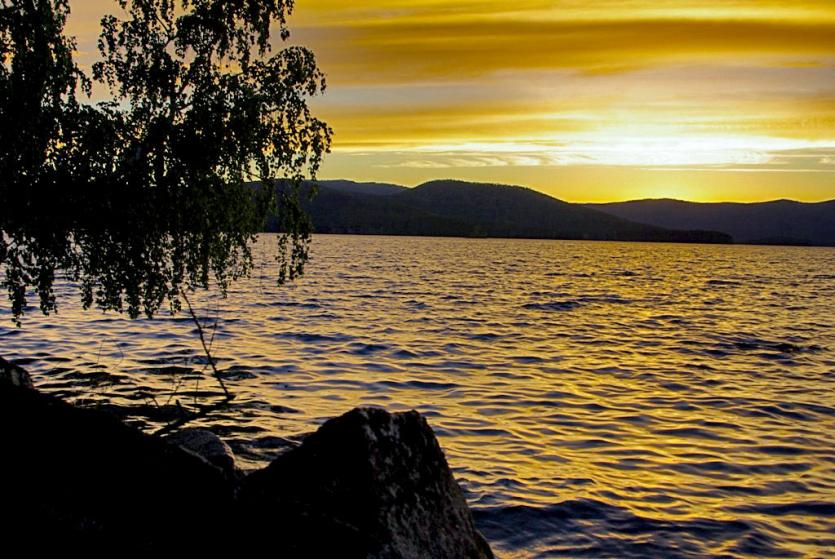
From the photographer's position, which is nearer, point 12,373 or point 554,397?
point 12,373

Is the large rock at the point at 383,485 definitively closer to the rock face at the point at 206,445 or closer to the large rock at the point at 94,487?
the large rock at the point at 94,487

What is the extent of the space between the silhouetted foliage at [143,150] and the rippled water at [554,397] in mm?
3473

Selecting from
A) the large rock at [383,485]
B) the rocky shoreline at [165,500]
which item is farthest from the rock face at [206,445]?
the rocky shoreline at [165,500]

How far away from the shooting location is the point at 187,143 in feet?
55.6

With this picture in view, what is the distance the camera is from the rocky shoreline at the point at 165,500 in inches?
201

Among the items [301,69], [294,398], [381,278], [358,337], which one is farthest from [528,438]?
[381,278]

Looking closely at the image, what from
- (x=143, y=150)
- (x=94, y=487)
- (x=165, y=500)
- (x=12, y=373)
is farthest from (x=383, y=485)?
(x=143, y=150)

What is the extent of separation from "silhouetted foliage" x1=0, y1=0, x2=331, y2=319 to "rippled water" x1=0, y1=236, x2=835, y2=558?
3.47 metres

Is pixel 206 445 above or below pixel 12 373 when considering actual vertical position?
below

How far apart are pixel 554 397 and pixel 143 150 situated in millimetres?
12332

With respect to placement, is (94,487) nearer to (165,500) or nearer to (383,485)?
(165,500)

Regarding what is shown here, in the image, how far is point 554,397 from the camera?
68.3ft

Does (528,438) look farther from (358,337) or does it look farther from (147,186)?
(358,337)

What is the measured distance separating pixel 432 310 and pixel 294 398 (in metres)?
24.8
